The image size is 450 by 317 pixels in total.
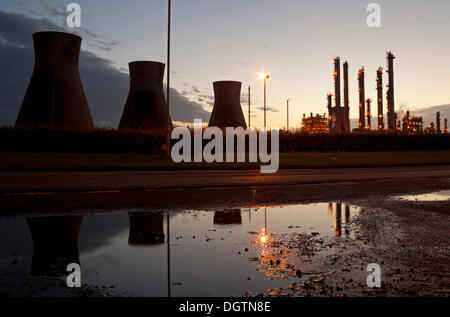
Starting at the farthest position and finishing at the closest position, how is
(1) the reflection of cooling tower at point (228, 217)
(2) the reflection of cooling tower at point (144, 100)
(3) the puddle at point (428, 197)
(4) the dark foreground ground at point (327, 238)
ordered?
(2) the reflection of cooling tower at point (144, 100), (3) the puddle at point (428, 197), (1) the reflection of cooling tower at point (228, 217), (4) the dark foreground ground at point (327, 238)

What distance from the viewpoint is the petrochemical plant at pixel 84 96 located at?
37.0 metres

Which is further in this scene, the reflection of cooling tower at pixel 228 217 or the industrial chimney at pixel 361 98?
the industrial chimney at pixel 361 98

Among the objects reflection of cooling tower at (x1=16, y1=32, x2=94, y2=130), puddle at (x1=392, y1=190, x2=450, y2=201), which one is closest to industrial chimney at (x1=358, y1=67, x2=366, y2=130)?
reflection of cooling tower at (x1=16, y1=32, x2=94, y2=130)

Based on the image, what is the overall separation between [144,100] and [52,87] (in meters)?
10.7

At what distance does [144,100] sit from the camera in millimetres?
44719

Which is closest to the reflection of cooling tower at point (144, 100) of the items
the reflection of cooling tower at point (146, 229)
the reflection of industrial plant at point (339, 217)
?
the reflection of industrial plant at point (339, 217)

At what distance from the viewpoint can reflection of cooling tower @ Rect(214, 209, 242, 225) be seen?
678 centimetres

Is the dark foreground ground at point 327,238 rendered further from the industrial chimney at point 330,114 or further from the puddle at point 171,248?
the industrial chimney at point 330,114

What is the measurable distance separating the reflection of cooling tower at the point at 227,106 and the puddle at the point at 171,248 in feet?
141

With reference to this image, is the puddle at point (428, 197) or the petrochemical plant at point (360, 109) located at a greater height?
the petrochemical plant at point (360, 109)

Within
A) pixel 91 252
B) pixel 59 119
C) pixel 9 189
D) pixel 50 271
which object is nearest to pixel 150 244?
pixel 91 252

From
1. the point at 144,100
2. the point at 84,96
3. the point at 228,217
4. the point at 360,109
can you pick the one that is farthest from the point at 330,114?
the point at 228,217

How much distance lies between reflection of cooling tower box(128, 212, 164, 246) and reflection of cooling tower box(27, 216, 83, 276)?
83 cm

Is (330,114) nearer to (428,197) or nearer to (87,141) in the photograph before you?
(87,141)
